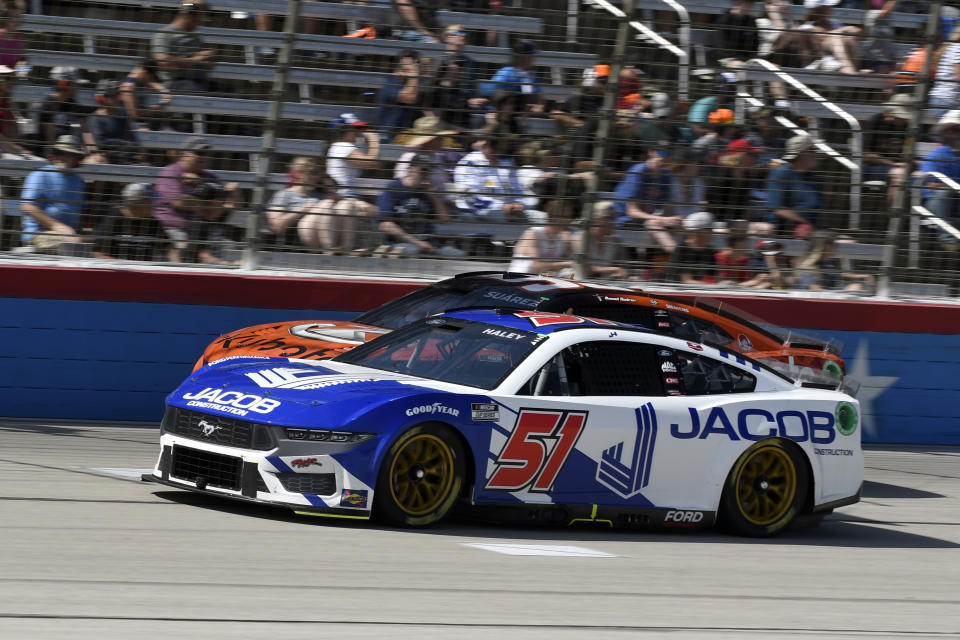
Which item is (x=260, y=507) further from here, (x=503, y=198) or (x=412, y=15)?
(x=412, y=15)

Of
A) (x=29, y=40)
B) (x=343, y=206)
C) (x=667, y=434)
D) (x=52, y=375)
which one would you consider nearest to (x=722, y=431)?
(x=667, y=434)

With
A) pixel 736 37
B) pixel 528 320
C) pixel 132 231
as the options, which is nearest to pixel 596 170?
pixel 736 37

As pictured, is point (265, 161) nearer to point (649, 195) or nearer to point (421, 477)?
point (649, 195)

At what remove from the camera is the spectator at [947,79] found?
42.0 ft

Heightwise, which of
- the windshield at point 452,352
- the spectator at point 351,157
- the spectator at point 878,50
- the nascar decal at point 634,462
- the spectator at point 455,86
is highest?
the spectator at point 878,50

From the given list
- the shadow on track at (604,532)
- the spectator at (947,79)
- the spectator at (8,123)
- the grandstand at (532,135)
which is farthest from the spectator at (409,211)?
the spectator at (947,79)

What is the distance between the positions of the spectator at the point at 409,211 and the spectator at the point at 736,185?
8.40 feet

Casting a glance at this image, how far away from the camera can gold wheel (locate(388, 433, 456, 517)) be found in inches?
267

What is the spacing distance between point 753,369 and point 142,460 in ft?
13.2

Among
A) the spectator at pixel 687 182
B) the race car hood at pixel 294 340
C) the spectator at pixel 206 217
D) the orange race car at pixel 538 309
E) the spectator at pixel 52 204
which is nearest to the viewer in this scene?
the race car hood at pixel 294 340

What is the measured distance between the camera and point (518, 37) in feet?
40.1

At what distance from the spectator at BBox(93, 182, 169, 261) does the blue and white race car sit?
3260 mm

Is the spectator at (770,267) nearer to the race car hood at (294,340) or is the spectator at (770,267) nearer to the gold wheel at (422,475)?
the race car hood at (294,340)

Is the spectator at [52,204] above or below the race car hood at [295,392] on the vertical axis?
above
